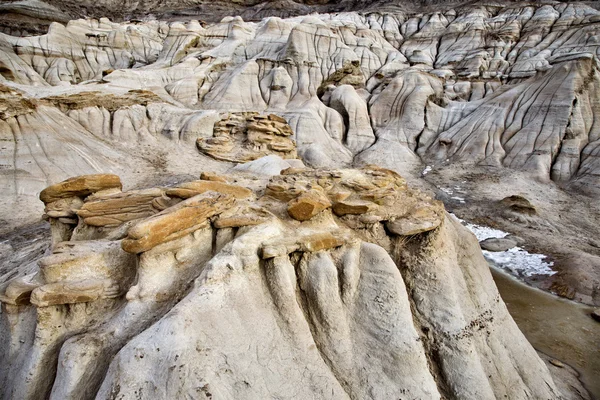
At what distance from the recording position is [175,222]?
3.05 metres

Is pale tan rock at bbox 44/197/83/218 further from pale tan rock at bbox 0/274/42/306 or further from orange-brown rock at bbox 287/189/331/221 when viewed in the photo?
orange-brown rock at bbox 287/189/331/221

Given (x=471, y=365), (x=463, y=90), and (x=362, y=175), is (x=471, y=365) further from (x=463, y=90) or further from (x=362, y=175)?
(x=463, y=90)

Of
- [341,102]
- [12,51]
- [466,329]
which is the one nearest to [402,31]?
[341,102]

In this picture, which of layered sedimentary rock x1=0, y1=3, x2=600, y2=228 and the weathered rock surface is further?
layered sedimentary rock x1=0, y1=3, x2=600, y2=228

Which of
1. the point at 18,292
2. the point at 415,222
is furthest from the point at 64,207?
the point at 415,222

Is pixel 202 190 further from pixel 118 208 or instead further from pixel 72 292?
pixel 72 292

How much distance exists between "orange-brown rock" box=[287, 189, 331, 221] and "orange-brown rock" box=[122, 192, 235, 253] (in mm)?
719

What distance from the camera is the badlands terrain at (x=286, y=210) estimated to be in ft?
8.80

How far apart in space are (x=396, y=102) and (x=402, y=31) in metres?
15.1

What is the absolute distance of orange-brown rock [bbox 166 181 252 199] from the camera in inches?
145

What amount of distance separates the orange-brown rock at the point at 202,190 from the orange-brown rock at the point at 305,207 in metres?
0.78

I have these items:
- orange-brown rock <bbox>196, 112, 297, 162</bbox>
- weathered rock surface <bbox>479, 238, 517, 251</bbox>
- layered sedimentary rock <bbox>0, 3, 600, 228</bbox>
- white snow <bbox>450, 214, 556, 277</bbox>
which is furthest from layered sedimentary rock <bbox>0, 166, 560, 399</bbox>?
orange-brown rock <bbox>196, 112, 297, 162</bbox>

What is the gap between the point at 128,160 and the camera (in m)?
11.1

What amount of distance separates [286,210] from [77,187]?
9.23 feet
